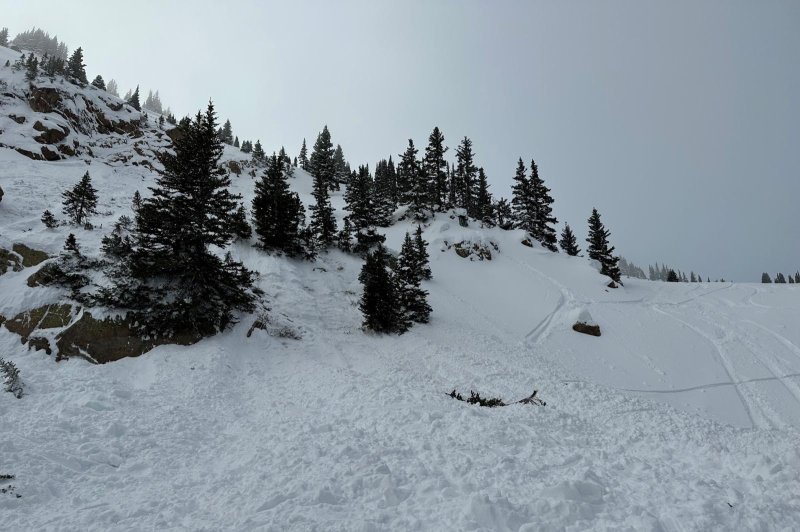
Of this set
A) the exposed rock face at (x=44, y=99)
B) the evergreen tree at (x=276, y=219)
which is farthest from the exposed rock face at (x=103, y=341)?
the exposed rock face at (x=44, y=99)

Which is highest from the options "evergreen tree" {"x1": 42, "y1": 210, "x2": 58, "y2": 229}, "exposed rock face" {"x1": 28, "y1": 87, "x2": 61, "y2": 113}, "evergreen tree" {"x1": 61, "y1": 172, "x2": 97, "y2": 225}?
"exposed rock face" {"x1": 28, "y1": 87, "x2": 61, "y2": 113}

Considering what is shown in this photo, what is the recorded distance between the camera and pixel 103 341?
43.8 ft

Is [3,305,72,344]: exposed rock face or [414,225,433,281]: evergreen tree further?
[414,225,433,281]: evergreen tree

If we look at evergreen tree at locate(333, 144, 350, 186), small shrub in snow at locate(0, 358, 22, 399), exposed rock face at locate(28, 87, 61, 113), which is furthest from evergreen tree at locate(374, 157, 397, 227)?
exposed rock face at locate(28, 87, 61, 113)

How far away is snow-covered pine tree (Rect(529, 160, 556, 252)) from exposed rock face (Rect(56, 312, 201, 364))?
156ft

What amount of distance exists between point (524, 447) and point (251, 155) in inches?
3219

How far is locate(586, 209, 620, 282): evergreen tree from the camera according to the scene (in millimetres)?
41344

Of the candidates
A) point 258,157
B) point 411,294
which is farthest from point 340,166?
point 411,294

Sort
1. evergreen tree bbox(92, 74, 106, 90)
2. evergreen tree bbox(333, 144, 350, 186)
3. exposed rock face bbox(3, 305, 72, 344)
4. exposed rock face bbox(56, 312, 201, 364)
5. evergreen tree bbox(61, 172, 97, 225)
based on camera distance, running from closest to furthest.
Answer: exposed rock face bbox(56, 312, 201, 364) → exposed rock face bbox(3, 305, 72, 344) → evergreen tree bbox(61, 172, 97, 225) → evergreen tree bbox(92, 74, 106, 90) → evergreen tree bbox(333, 144, 350, 186)

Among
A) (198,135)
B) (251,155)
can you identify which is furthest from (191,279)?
(251,155)

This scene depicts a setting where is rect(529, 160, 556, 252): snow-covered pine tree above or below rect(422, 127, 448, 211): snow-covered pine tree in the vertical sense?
below

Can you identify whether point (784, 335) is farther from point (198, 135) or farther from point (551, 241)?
point (198, 135)

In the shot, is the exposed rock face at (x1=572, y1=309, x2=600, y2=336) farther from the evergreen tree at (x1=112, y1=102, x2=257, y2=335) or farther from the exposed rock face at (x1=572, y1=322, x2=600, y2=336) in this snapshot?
the evergreen tree at (x1=112, y1=102, x2=257, y2=335)

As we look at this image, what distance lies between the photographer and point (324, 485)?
6148mm
